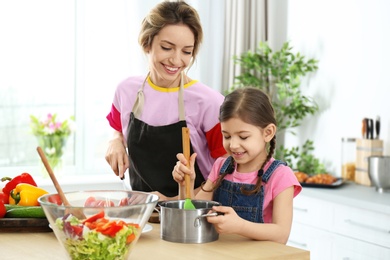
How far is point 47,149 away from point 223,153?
216cm

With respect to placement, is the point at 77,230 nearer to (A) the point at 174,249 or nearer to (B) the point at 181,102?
(A) the point at 174,249

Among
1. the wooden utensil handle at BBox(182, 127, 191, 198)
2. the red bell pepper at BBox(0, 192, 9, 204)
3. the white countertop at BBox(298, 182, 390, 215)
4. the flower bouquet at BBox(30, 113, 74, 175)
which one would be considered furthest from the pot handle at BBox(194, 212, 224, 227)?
the flower bouquet at BBox(30, 113, 74, 175)

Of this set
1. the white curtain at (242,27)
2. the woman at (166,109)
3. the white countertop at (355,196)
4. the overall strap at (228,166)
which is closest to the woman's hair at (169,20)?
the woman at (166,109)

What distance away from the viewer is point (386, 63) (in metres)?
3.99

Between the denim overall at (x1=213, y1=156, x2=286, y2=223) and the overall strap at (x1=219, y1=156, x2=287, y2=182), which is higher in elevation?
the overall strap at (x1=219, y1=156, x2=287, y2=182)

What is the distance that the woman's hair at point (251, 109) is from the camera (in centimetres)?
218

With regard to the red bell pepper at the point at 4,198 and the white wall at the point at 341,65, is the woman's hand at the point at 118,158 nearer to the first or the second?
the red bell pepper at the point at 4,198

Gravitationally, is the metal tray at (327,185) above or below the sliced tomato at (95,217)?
below

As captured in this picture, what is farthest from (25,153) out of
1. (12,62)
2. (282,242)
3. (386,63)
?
(282,242)

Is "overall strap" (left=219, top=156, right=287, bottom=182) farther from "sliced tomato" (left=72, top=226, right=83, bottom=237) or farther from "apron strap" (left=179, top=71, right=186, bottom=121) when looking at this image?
"sliced tomato" (left=72, top=226, right=83, bottom=237)

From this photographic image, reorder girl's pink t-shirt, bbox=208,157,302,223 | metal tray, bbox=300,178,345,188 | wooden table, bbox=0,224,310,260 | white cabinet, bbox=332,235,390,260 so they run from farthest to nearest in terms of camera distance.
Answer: metal tray, bbox=300,178,345,188 < white cabinet, bbox=332,235,390,260 < girl's pink t-shirt, bbox=208,157,302,223 < wooden table, bbox=0,224,310,260

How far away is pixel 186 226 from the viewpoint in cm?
192

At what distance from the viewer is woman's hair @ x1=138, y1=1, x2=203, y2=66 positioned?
97.3 inches

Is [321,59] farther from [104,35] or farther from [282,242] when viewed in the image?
[282,242]
